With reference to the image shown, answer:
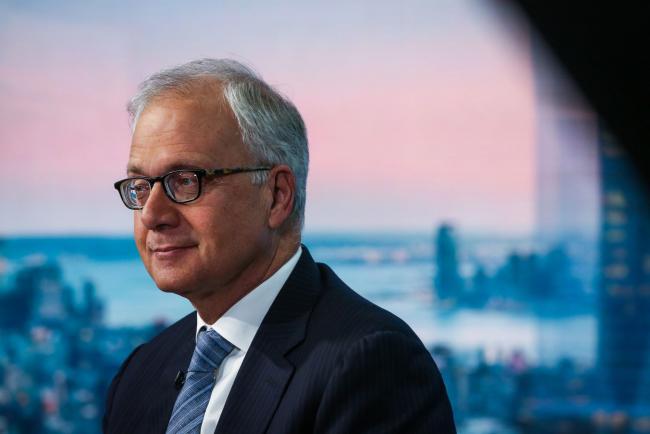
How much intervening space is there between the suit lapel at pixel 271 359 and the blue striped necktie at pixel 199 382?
0.06 metres

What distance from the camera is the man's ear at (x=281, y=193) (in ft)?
4.39

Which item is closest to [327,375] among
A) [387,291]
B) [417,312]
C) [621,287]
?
[387,291]

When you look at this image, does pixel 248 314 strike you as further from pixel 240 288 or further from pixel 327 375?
pixel 327 375

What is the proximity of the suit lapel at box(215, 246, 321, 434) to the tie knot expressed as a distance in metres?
0.05

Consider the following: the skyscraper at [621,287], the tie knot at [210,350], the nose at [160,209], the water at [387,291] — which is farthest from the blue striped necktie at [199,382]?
the skyscraper at [621,287]

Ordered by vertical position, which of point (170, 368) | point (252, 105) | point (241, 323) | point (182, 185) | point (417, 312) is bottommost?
point (417, 312)

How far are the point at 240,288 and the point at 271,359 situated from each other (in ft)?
0.45

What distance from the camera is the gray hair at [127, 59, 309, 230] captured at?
1.29 m

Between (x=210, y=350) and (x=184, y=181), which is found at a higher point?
(x=184, y=181)

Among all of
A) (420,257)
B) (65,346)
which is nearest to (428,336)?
(420,257)

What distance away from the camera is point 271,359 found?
4.16 ft

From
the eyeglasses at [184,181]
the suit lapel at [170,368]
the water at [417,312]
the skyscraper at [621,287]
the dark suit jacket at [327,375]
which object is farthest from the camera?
the skyscraper at [621,287]

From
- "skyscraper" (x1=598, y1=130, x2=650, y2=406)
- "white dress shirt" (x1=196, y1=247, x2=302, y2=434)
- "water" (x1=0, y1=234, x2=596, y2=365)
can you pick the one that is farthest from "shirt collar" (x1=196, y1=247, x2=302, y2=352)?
"skyscraper" (x1=598, y1=130, x2=650, y2=406)

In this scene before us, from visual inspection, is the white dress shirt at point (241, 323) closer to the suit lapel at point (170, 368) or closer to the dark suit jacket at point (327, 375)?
the dark suit jacket at point (327, 375)
